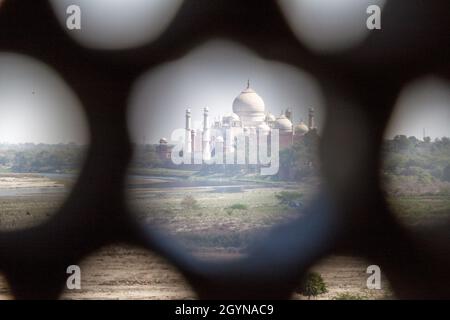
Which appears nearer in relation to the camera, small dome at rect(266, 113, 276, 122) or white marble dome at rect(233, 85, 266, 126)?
white marble dome at rect(233, 85, 266, 126)

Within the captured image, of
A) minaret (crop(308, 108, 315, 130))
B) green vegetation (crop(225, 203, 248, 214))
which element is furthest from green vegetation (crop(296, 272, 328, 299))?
minaret (crop(308, 108, 315, 130))

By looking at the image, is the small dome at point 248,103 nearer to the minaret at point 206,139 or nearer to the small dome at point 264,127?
the small dome at point 264,127

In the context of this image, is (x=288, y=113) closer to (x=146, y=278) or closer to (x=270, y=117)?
(x=270, y=117)

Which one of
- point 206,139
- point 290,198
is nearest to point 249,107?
point 206,139

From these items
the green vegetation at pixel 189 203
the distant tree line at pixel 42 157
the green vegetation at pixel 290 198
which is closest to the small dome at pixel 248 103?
the green vegetation at pixel 290 198

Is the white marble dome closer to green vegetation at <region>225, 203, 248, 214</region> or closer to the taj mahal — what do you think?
the taj mahal

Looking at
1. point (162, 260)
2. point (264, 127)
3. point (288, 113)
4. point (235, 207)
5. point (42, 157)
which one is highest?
point (288, 113)
